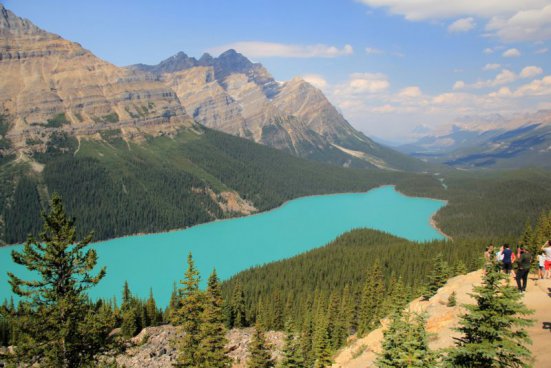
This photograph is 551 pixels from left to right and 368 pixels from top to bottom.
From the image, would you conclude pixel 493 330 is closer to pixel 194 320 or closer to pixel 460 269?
pixel 194 320

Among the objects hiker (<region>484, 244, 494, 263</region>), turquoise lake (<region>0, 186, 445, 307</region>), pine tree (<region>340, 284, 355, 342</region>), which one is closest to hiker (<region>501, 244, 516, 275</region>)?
hiker (<region>484, 244, 494, 263</region>)

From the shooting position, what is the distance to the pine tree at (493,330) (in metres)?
15.5

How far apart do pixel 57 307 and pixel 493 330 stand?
19.3 metres

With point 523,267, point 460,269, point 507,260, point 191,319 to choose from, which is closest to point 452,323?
point 507,260

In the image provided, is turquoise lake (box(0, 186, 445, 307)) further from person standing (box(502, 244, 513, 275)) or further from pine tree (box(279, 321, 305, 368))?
person standing (box(502, 244, 513, 275))

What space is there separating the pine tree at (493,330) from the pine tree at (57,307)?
1683 cm

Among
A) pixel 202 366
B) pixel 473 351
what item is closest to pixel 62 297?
pixel 202 366

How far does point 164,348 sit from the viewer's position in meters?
59.1

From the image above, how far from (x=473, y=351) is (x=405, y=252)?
103 metres

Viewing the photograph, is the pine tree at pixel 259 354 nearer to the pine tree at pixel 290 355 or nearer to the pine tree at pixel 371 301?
the pine tree at pixel 290 355

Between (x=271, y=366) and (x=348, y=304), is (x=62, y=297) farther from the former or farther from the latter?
(x=348, y=304)

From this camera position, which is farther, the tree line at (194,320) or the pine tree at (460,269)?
the pine tree at (460,269)

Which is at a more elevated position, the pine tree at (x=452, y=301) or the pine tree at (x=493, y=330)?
the pine tree at (x=493, y=330)

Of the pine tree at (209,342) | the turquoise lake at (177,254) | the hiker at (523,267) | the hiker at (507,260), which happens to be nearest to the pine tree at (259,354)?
the pine tree at (209,342)
